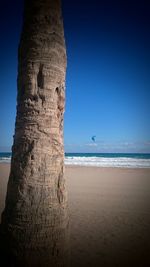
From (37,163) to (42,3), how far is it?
2738mm

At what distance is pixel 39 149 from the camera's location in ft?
11.8

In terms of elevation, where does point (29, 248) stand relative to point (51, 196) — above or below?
below

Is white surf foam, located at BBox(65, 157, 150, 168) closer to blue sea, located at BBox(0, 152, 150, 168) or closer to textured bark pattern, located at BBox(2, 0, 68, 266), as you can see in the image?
blue sea, located at BBox(0, 152, 150, 168)

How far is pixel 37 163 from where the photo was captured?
3580 mm

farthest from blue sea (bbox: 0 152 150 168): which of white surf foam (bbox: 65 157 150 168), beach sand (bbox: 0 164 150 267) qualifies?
beach sand (bbox: 0 164 150 267)

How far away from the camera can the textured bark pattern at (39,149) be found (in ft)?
11.5

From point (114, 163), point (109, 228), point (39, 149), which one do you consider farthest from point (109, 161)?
point (39, 149)

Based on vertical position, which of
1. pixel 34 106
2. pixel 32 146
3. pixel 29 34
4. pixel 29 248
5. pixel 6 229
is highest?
pixel 29 34

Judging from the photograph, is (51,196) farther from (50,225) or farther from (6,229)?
(6,229)

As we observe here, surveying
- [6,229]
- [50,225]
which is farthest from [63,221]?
[6,229]

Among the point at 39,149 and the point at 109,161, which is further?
the point at 109,161

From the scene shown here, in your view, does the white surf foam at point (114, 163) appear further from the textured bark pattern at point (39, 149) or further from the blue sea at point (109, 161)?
the textured bark pattern at point (39, 149)

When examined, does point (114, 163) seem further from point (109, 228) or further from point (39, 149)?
point (39, 149)

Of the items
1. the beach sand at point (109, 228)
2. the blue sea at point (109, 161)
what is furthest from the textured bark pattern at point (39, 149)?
the blue sea at point (109, 161)
